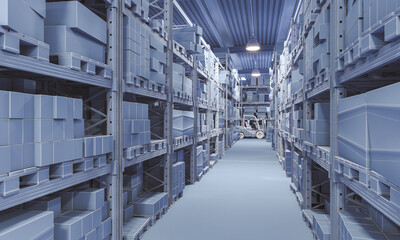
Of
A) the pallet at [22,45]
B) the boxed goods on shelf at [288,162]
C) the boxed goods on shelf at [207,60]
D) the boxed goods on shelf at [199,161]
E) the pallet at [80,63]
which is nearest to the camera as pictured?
the pallet at [22,45]

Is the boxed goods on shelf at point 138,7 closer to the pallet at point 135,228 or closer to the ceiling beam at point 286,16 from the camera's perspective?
the pallet at point 135,228

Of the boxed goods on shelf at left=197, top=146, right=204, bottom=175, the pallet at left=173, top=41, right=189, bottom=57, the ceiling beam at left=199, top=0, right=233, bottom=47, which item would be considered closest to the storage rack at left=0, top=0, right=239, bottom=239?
the pallet at left=173, top=41, right=189, bottom=57

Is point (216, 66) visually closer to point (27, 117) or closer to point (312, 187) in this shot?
point (312, 187)

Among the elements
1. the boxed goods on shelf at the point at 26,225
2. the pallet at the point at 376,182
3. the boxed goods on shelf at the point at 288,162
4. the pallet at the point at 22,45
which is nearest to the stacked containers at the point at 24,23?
the pallet at the point at 22,45

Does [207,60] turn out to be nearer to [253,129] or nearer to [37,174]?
[37,174]

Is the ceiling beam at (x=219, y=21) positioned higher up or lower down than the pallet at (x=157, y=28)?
higher up

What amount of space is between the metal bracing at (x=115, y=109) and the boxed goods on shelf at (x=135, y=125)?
20cm

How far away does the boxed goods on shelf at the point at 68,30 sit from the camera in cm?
262

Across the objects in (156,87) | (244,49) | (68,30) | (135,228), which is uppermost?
(244,49)

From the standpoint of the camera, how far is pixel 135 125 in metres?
3.79

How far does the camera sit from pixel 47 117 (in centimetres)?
230

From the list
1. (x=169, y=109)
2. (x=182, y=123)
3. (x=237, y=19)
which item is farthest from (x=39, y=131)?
(x=237, y=19)

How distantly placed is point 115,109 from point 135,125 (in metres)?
0.53

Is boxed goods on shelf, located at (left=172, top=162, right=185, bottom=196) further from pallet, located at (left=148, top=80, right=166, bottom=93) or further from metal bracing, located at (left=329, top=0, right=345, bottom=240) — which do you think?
metal bracing, located at (left=329, top=0, right=345, bottom=240)
